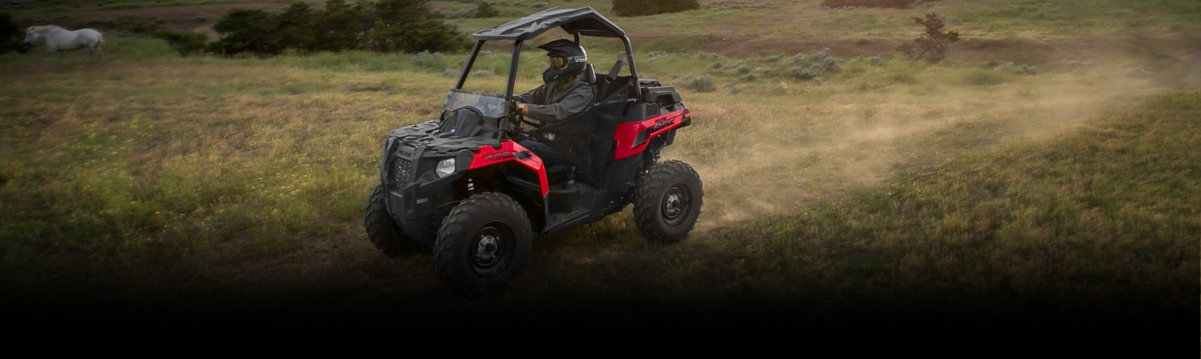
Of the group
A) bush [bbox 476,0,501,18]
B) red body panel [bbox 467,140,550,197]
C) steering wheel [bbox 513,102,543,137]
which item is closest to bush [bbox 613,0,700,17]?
bush [bbox 476,0,501,18]

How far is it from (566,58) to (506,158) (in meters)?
1.35

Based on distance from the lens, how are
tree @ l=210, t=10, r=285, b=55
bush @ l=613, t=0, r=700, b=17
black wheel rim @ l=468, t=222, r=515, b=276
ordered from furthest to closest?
1. bush @ l=613, t=0, r=700, b=17
2. tree @ l=210, t=10, r=285, b=55
3. black wheel rim @ l=468, t=222, r=515, b=276

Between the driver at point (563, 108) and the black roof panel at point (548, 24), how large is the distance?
30 cm

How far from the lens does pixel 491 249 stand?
22.4ft

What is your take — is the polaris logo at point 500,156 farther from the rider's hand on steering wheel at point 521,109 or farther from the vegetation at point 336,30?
the vegetation at point 336,30

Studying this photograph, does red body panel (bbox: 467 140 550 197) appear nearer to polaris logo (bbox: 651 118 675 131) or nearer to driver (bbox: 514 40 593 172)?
driver (bbox: 514 40 593 172)

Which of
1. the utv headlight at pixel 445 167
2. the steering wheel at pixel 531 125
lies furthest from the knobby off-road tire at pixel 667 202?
the utv headlight at pixel 445 167

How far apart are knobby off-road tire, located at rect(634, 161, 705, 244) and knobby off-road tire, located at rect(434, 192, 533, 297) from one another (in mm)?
1496

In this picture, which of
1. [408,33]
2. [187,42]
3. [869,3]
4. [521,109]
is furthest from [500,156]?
[869,3]

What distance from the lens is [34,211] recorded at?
396 inches

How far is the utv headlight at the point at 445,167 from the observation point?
260 inches

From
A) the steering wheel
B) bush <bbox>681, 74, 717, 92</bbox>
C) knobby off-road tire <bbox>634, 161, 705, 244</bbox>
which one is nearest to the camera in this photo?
the steering wheel

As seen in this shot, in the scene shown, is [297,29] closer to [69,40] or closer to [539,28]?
[69,40]

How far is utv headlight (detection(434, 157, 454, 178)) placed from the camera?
6602 millimetres
